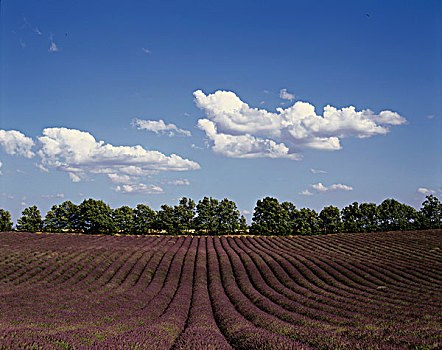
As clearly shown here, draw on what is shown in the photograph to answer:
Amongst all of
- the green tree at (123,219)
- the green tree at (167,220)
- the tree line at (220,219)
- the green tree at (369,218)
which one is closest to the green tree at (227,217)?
the tree line at (220,219)

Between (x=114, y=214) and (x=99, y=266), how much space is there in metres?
45.3

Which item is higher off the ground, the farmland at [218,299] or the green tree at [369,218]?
the green tree at [369,218]

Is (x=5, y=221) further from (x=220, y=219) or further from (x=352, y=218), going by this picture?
(x=352, y=218)

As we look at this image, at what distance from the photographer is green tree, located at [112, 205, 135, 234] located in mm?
72938

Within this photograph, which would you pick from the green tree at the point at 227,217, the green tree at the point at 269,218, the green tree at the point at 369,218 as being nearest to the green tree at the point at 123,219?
the green tree at the point at 227,217

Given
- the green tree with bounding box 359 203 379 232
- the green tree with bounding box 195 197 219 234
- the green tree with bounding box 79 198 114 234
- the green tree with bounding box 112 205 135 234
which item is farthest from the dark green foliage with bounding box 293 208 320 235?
the green tree with bounding box 79 198 114 234

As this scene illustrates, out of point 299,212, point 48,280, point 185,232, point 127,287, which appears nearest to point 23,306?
point 127,287

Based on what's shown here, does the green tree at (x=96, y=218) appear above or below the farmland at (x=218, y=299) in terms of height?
above

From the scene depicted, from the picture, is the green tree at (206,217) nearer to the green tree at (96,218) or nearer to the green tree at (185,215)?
the green tree at (185,215)

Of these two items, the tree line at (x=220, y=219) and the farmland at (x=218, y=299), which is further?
the tree line at (x=220, y=219)

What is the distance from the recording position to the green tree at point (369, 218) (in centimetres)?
7588

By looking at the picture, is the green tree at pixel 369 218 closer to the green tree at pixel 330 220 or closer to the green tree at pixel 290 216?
the green tree at pixel 330 220

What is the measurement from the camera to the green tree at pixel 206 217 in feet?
246

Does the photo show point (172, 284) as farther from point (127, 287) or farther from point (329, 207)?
point (329, 207)
